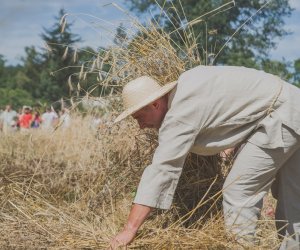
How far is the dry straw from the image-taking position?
3010 millimetres

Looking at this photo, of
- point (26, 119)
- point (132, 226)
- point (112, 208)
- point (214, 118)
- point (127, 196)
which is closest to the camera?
point (132, 226)

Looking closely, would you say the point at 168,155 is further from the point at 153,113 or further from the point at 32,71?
the point at 32,71

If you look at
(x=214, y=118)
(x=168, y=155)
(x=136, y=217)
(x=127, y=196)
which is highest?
(x=214, y=118)

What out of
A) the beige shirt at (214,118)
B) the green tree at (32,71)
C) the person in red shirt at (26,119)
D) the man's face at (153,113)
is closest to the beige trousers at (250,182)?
the beige shirt at (214,118)

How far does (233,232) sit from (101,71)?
1.55 m

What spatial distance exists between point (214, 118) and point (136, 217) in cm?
66

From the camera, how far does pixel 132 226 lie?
8.98 feet

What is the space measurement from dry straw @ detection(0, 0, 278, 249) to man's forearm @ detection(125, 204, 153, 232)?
0.48 ft

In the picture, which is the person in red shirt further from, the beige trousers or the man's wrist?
the man's wrist

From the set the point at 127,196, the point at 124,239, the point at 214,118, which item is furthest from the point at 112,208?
the point at 214,118

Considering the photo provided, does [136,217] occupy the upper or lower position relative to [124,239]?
upper

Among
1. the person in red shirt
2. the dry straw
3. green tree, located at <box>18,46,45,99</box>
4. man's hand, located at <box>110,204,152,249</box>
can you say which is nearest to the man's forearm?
man's hand, located at <box>110,204,152,249</box>

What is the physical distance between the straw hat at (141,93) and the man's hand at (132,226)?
0.52 meters

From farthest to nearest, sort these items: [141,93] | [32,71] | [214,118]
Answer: [32,71]
[141,93]
[214,118]
